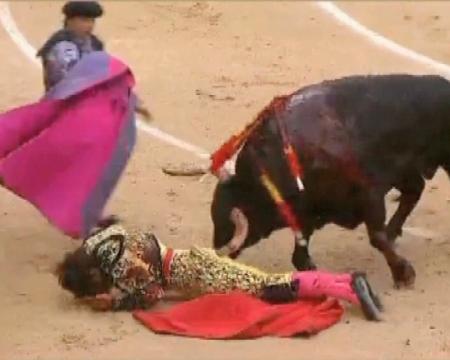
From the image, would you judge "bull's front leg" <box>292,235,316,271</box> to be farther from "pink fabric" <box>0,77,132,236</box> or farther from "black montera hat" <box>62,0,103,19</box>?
"black montera hat" <box>62,0,103,19</box>

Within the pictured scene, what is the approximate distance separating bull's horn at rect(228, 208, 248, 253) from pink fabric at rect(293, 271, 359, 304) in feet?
1.93

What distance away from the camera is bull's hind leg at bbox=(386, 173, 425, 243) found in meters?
8.94

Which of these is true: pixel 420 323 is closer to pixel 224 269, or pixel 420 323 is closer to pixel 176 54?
pixel 224 269

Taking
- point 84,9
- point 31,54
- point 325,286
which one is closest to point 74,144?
point 84,9

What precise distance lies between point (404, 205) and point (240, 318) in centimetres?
168

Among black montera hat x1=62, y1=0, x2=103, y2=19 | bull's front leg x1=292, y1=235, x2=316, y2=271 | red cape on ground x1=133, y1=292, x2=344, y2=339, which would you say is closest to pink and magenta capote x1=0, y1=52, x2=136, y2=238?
black montera hat x1=62, y1=0, x2=103, y2=19

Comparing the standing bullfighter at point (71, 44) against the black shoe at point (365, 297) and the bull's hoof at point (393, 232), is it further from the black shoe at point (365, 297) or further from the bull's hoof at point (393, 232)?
the black shoe at point (365, 297)

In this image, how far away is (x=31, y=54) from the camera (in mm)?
13273

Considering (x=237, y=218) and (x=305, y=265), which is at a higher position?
(x=237, y=218)

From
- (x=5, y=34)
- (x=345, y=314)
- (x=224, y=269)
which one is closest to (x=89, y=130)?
(x=224, y=269)

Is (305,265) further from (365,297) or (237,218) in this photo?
(365,297)

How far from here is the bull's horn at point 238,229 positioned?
842 cm

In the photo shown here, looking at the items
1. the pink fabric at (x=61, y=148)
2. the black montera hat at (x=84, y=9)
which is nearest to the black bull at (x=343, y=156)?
the pink fabric at (x=61, y=148)

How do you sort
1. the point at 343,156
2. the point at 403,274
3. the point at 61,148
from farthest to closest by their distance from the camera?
the point at 61,148 < the point at 403,274 < the point at 343,156
